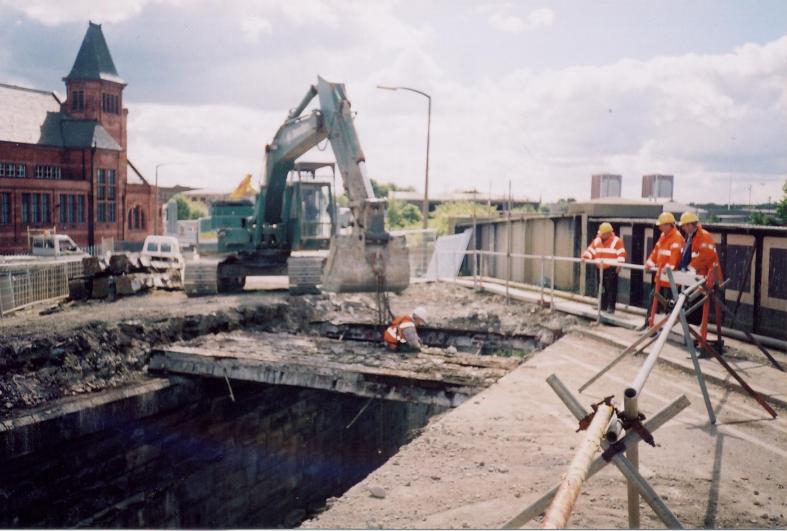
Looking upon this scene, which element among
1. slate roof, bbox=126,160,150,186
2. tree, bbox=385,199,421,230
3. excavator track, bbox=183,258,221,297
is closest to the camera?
excavator track, bbox=183,258,221,297

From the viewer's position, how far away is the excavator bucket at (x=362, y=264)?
49.8 ft

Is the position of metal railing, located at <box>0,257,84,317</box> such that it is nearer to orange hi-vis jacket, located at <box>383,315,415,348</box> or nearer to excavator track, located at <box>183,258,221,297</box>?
excavator track, located at <box>183,258,221,297</box>

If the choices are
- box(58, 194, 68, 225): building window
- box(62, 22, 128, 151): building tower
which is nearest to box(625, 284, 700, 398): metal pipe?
box(62, 22, 128, 151): building tower

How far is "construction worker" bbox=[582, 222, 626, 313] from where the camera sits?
37.3 ft

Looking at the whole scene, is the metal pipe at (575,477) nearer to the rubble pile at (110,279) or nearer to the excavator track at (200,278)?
the excavator track at (200,278)

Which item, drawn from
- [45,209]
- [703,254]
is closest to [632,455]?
[703,254]

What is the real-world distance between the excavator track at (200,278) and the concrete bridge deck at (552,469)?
33.7 feet

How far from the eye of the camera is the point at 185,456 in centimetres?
1109

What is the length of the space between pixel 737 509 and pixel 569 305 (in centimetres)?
841

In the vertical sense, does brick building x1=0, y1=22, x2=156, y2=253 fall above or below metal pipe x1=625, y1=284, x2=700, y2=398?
above

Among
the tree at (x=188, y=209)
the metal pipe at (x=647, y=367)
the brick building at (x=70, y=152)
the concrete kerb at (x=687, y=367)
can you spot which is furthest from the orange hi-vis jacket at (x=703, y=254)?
the tree at (x=188, y=209)

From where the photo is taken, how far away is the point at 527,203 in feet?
222

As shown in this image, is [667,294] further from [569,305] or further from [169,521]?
[169,521]

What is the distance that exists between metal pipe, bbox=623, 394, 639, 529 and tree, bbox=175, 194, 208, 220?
2478 inches
